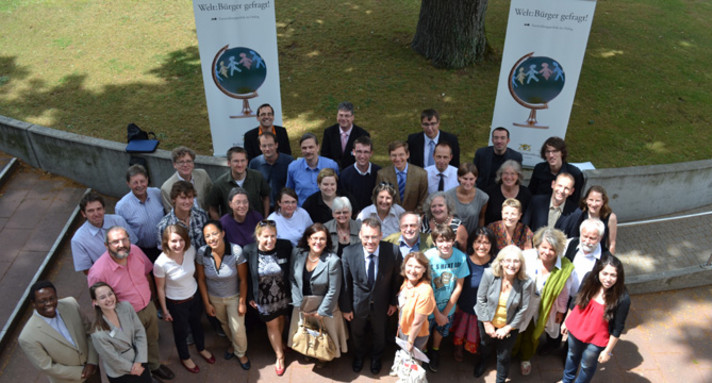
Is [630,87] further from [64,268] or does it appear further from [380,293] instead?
[64,268]

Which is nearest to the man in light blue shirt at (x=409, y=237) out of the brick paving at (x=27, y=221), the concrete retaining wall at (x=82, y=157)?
the concrete retaining wall at (x=82, y=157)

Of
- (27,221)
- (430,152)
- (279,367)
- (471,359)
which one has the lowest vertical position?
(471,359)

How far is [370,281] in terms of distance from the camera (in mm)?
5031

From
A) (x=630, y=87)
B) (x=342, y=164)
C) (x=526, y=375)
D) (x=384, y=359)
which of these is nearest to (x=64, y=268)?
(x=342, y=164)

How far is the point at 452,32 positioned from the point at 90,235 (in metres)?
7.35

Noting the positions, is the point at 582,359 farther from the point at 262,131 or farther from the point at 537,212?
the point at 262,131

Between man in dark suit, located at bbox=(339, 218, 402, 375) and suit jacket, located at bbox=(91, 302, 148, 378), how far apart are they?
1840 mm

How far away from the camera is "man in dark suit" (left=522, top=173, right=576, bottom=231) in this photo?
5.45 m

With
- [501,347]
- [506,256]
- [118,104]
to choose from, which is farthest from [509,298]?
[118,104]

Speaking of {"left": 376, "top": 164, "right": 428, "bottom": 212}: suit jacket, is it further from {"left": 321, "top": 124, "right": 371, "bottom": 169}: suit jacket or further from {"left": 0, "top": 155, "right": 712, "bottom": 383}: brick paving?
{"left": 0, "top": 155, "right": 712, "bottom": 383}: brick paving

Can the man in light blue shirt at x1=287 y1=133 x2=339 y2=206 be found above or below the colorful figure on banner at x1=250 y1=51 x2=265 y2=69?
below

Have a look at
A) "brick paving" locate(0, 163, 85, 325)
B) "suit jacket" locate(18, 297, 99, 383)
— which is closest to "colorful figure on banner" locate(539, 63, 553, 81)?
"suit jacket" locate(18, 297, 99, 383)

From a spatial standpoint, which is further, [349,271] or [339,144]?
[339,144]

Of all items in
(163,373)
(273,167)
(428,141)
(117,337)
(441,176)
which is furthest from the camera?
(428,141)
